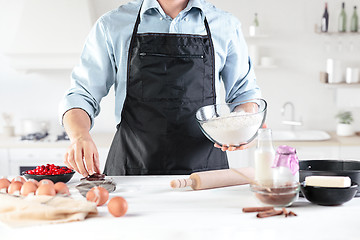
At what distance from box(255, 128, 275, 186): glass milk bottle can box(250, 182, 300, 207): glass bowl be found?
0.04m

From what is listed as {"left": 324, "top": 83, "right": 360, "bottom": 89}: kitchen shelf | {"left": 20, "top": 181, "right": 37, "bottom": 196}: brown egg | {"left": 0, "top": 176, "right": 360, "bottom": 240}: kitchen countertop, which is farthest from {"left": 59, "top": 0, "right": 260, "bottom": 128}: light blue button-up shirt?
{"left": 324, "top": 83, "right": 360, "bottom": 89}: kitchen shelf

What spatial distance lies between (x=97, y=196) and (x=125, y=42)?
873 millimetres

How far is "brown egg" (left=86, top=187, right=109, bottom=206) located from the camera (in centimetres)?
153

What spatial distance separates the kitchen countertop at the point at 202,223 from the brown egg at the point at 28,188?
24 centimetres

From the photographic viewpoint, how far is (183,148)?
7.16 feet

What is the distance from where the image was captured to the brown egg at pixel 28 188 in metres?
1.60

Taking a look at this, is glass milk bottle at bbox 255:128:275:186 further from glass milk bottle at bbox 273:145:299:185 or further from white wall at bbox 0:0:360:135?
white wall at bbox 0:0:360:135

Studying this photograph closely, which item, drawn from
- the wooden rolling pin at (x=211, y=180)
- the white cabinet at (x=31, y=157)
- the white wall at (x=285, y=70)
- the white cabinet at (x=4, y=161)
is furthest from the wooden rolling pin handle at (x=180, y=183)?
the white wall at (x=285, y=70)

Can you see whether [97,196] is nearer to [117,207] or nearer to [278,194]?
[117,207]

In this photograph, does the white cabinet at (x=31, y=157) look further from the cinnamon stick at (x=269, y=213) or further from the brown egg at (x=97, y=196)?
the cinnamon stick at (x=269, y=213)

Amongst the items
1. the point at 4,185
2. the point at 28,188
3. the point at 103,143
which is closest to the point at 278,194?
the point at 28,188

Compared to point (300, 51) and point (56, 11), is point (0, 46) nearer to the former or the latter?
point (56, 11)

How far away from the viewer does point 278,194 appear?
145 centimetres

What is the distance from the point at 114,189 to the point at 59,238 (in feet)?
1.60
